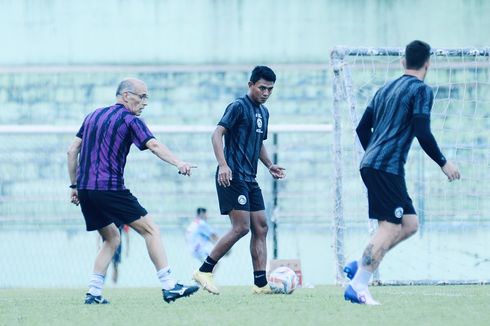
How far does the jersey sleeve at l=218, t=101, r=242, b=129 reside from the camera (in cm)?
1059

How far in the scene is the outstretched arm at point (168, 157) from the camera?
9.04 metres

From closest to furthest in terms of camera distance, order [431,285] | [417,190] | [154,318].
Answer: [154,318], [431,285], [417,190]

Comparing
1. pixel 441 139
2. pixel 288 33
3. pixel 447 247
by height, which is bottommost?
pixel 447 247

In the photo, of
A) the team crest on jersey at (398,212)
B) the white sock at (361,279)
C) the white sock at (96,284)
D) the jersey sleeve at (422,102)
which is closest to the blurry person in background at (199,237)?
the white sock at (96,284)

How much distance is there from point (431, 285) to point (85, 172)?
189 inches

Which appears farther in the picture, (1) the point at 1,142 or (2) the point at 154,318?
(1) the point at 1,142

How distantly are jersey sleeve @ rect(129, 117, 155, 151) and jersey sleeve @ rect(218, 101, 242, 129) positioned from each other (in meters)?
1.19

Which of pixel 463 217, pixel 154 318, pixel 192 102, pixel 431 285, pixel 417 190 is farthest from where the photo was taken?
pixel 192 102

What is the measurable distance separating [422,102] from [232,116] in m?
2.23

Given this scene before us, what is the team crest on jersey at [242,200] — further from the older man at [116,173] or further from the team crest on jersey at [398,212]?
the team crest on jersey at [398,212]

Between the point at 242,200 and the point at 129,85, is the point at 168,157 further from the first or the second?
the point at 242,200

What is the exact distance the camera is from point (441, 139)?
17.4 m

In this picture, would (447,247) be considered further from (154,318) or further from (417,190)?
(154,318)

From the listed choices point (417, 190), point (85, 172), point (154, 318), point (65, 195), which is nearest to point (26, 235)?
point (65, 195)
